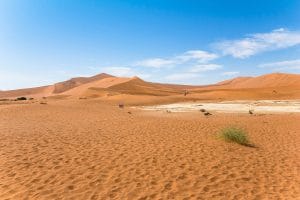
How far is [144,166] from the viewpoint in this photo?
366 inches

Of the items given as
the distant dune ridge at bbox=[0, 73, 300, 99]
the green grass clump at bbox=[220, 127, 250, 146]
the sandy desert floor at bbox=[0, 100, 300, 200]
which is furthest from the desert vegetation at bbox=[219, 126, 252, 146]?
the distant dune ridge at bbox=[0, 73, 300, 99]

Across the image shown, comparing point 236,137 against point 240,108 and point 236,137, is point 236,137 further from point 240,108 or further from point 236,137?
point 240,108

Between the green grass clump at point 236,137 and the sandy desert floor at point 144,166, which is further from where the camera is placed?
the green grass clump at point 236,137

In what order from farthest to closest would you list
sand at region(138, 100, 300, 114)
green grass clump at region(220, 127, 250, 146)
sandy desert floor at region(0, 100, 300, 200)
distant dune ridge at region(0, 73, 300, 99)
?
distant dune ridge at region(0, 73, 300, 99) < sand at region(138, 100, 300, 114) < green grass clump at region(220, 127, 250, 146) < sandy desert floor at region(0, 100, 300, 200)

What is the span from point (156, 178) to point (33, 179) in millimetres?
3108

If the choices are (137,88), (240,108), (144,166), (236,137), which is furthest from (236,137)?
(137,88)

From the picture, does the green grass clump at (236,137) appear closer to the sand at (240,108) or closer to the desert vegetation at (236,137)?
the desert vegetation at (236,137)

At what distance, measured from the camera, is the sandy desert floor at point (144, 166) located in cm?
746

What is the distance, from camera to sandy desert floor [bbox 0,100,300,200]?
746 centimetres

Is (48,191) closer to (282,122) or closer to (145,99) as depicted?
(282,122)

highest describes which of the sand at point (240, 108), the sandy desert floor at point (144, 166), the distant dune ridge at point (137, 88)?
the distant dune ridge at point (137, 88)

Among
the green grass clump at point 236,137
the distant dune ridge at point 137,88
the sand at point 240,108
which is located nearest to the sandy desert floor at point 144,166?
the green grass clump at point 236,137

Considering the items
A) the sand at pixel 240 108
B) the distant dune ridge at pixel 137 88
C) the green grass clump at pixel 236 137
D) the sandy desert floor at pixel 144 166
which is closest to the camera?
the sandy desert floor at pixel 144 166

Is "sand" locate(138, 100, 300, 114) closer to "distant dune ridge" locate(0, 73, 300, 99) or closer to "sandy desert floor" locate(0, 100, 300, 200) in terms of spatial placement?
"sandy desert floor" locate(0, 100, 300, 200)
